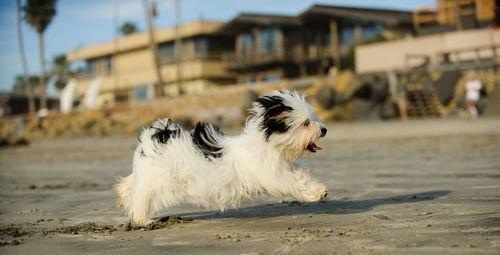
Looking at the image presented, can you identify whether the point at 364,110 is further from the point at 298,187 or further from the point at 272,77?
the point at 272,77

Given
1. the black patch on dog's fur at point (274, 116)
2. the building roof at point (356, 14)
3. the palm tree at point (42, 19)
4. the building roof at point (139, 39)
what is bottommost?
the black patch on dog's fur at point (274, 116)

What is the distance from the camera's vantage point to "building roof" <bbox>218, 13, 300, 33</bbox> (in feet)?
143

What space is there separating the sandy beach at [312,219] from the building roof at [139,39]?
40.4 metres

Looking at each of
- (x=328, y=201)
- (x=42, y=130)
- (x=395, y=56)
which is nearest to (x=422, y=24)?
(x=395, y=56)

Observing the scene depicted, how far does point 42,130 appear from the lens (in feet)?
145

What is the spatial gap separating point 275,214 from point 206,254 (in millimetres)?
1889

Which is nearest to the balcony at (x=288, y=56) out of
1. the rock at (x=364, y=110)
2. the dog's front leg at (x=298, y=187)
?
the rock at (x=364, y=110)

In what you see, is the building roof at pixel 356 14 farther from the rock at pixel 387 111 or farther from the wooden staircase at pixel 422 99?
the rock at pixel 387 111

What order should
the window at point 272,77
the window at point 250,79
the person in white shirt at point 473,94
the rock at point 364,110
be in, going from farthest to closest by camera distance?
the window at point 250,79
the window at point 272,77
the rock at point 364,110
the person in white shirt at point 473,94

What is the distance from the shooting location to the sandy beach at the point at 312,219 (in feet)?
14.0

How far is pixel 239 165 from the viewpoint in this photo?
5.36m

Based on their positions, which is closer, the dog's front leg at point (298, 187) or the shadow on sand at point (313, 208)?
the dog's front leg at point (298, 187)

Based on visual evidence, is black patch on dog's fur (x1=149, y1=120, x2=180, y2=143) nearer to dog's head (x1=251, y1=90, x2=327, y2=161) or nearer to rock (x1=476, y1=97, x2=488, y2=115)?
dog's head (x1=251, y1=90, x2=327, y2=161)

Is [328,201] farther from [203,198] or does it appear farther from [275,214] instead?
[203,198]
